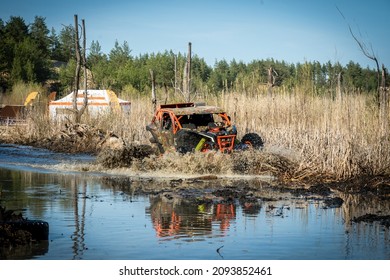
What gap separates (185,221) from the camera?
12.3 m

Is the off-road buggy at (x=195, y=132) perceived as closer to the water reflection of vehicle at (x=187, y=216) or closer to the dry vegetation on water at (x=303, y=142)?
the dry vegetation on water at (x=303, y=142)

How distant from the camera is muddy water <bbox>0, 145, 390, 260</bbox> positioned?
10008 millimetres

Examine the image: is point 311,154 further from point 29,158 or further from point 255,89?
point 255,89

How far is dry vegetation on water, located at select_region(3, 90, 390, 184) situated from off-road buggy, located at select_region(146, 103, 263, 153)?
428 millimetres

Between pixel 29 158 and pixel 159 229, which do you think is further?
pixel 29 158

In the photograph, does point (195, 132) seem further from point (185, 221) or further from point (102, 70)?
point (102, 70)

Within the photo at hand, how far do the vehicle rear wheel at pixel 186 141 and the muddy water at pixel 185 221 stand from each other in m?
1.95

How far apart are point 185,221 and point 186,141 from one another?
7984 mm

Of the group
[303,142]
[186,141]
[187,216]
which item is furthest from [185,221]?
[186,141]

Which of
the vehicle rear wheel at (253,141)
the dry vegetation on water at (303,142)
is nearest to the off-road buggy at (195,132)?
the vehicle rear wheel at (253,141)

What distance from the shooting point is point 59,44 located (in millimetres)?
65875
